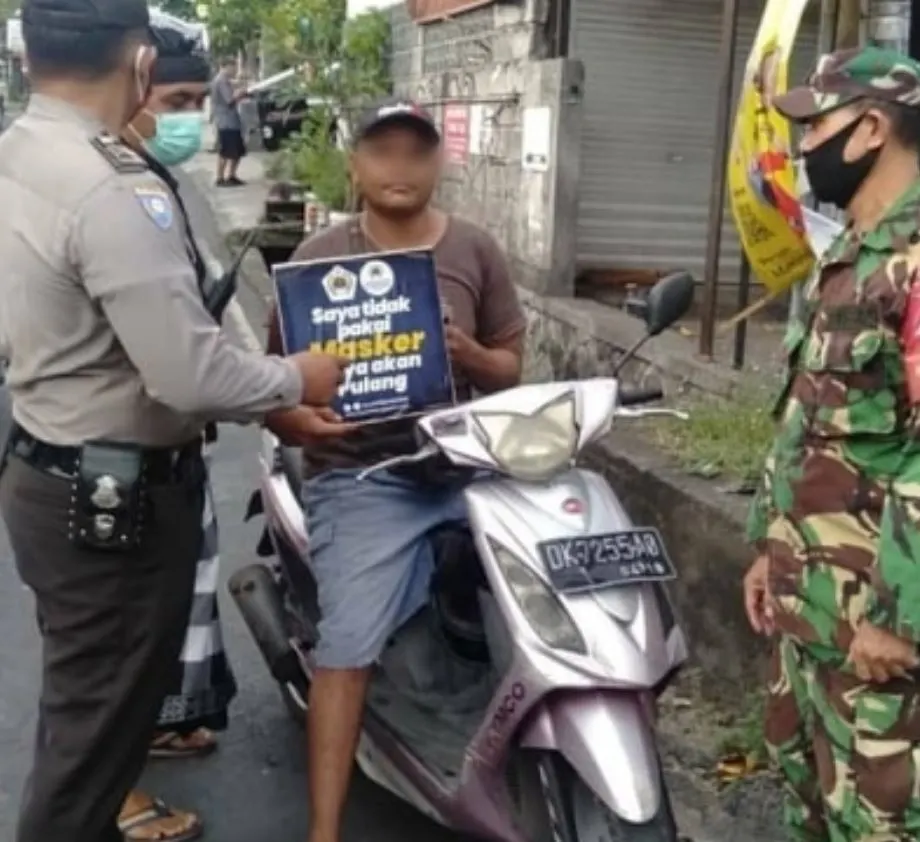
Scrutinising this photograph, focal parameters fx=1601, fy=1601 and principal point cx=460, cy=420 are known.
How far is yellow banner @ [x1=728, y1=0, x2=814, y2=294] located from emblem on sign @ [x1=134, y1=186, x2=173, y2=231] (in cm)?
204

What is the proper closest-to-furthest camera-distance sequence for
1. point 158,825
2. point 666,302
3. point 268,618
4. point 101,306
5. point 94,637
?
point 101,306
point 94,637
point 666,302
point 158,825
point 268,618

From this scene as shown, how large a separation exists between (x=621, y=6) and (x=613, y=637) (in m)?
5.65

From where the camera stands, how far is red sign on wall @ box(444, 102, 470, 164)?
9.81m

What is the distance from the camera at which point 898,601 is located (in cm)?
262

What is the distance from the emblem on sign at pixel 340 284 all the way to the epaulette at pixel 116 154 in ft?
2.02

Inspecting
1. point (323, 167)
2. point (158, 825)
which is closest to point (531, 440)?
point (158, 825)

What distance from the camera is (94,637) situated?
10.6ft

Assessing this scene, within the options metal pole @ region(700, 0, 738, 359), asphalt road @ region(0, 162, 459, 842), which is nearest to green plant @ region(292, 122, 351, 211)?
metal pole @ region(700, 0, 738, 359)

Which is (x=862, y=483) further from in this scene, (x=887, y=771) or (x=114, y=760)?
(x=114, y=760)

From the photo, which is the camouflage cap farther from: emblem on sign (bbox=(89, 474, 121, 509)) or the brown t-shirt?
emblem on sign (bbox=(89, 474, 121, 509))

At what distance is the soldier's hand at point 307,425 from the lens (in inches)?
137

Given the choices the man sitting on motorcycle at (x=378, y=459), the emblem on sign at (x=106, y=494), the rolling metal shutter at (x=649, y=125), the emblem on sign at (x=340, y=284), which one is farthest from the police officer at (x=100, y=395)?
the rolling metal shutter at (x=649, y=125)

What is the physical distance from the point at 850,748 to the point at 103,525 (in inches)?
58.0

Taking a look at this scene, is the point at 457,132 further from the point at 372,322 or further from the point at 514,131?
the point at 372,322
